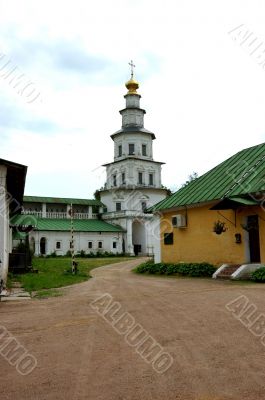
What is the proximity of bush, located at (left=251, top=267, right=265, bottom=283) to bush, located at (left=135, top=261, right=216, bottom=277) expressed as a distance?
2809mm

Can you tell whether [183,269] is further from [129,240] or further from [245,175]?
[129,240]

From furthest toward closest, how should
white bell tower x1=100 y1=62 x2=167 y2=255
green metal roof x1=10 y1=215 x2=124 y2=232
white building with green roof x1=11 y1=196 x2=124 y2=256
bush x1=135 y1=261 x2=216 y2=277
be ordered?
white bell tower x1=100 y1=62 x2=167 y2=255, green metal roof x1=10 y1=215 x2=124 y2=232, white building with green roof x1=11 y1=196 x2=124 y2=256, bush x1=135 y1=261 x2=216 y2=277

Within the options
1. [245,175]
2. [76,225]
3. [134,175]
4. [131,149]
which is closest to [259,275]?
[245,175]

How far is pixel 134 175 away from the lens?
180 ft

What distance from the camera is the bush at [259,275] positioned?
15.5 meters

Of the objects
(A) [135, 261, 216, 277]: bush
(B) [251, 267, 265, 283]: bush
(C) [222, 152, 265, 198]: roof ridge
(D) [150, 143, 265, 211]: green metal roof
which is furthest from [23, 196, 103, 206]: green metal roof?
(B) [251, 267, 265, 283]: bush

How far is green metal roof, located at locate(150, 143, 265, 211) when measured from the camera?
59.7 feet

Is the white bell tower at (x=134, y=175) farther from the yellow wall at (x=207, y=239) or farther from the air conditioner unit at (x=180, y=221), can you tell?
the air conditioner unit at (x=180, y=221)

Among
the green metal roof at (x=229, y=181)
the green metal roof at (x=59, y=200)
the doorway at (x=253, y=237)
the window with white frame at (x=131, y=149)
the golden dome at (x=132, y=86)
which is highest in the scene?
the golden dome at (x=132, y=86)

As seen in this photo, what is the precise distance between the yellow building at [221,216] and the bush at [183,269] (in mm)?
821

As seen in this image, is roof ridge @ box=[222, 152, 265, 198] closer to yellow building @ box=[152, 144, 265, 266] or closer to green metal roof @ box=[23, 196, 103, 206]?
yellow building @ box=[152, 144, 265, 266]

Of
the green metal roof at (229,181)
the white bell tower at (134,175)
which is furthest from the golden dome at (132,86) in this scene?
the green metal roof at (229,181)

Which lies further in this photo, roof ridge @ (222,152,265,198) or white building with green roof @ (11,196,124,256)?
white building with green roof @ (11,196,124,256)

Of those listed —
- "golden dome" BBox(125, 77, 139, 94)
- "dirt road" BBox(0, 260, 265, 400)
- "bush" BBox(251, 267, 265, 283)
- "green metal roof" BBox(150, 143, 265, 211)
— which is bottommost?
"dirt road" BBox(0, 260, 265, 400)
